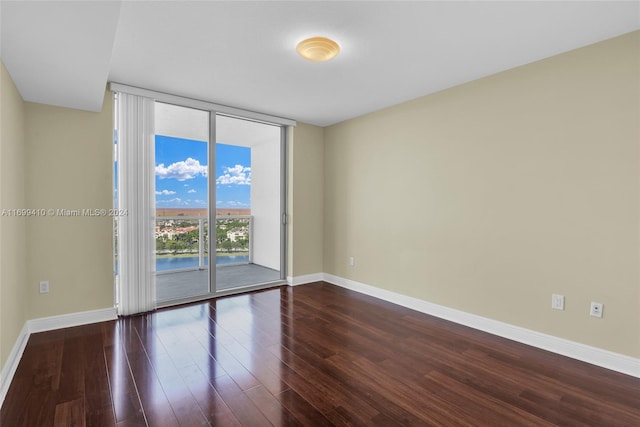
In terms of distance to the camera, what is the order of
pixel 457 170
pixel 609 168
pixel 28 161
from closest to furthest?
pixel 609 168
pixel 28 161
pixel 457 170

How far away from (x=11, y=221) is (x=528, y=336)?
442 centimetres

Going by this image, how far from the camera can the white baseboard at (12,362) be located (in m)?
2.02

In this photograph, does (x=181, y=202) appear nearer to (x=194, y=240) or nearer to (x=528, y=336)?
(x=194, y=240)

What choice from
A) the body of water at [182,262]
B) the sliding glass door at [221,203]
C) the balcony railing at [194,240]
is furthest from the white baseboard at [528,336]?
the body of water at [182,262]

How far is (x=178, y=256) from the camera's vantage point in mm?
5676

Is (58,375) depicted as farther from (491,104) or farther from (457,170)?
(491,104)

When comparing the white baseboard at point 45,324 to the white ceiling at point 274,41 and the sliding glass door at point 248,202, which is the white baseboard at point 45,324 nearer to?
the sliding glass door at point 248,202

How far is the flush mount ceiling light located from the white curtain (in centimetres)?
209

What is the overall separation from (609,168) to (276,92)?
3152 millimetres

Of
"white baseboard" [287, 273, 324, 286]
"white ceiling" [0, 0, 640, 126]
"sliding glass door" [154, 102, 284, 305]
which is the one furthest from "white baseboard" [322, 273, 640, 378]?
"white ceiling" [0, 0, 640, 126]

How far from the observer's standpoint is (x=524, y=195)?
2.88 m

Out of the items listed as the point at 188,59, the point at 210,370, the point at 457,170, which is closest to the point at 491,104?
the point at 457,170

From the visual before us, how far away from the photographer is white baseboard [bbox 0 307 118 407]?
2250 millimetres

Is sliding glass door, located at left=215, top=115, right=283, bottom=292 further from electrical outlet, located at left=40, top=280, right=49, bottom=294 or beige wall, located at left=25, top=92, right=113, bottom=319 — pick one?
electrical outlet, located at left=40, top=280, right=49, bottom=294
